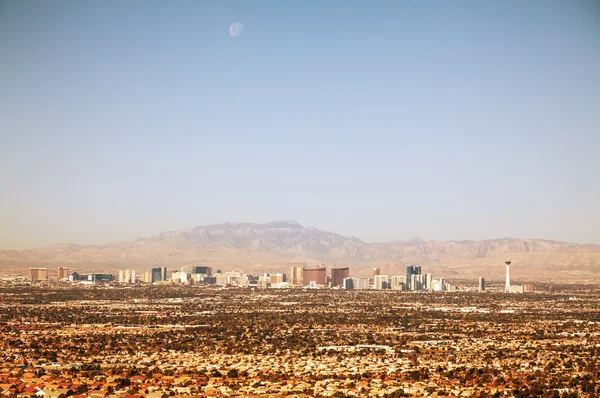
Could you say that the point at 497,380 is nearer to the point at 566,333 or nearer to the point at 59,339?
the point at 566,333

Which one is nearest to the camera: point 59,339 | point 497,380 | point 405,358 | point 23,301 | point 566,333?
point 497,380

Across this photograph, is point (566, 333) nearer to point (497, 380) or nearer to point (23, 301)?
point (497, 380)

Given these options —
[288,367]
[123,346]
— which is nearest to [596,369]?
[288,367]

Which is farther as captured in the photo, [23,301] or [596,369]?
[23,301]

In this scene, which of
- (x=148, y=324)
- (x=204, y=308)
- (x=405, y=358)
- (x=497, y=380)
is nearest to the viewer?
(x=497, y=380)

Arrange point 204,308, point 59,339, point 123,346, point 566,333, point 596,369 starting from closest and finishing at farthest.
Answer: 1. point 596,369
2. point 123,346
3. point 59,339
4. point 566,333
5. point 204,308

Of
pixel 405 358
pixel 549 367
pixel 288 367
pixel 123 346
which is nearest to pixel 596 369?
pixel 549 367

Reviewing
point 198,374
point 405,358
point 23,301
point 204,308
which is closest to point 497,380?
point 405,358

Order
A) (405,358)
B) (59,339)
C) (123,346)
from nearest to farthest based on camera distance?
(405,358)
(123,346)
(59,339)
